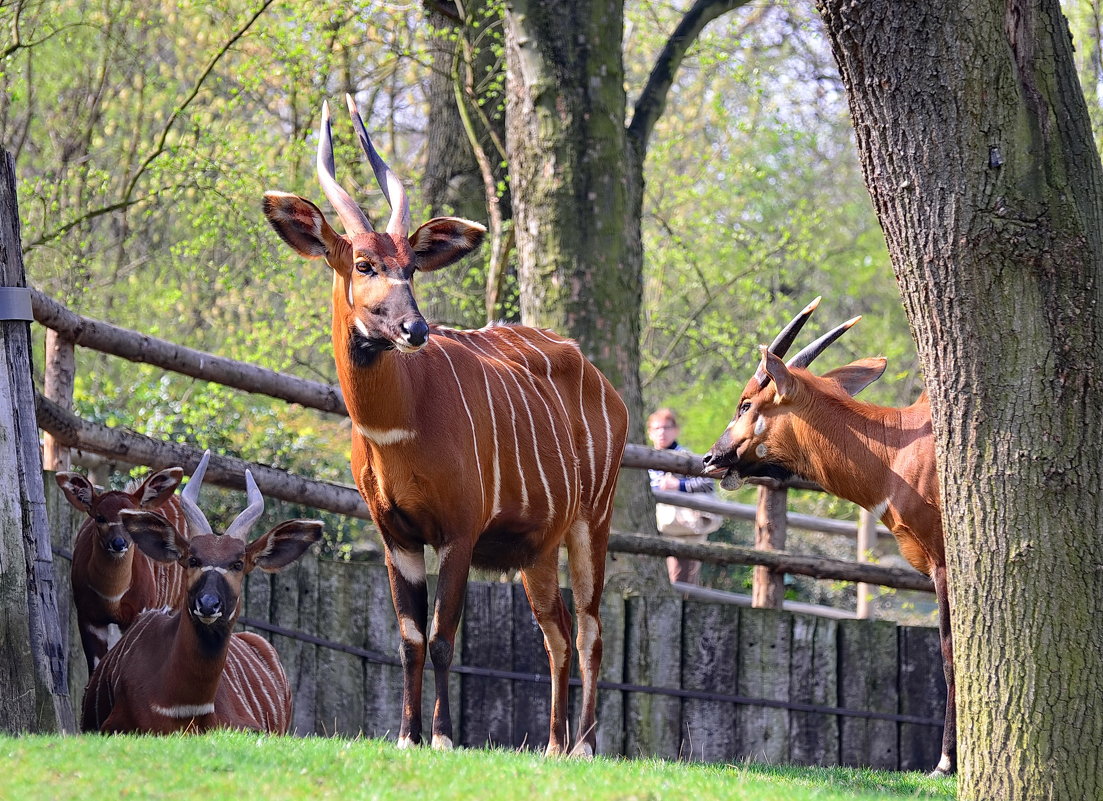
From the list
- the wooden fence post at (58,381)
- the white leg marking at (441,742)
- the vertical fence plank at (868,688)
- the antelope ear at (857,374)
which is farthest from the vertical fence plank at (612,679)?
the wooden fence post at (58,381)

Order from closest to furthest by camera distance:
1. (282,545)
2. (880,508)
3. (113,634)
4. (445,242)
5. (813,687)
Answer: (445,242) < (282,545) < (113,634) < (880,508) < (813,687)

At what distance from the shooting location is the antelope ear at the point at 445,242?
18.5ft

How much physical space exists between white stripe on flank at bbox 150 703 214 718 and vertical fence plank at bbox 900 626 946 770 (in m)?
3.90

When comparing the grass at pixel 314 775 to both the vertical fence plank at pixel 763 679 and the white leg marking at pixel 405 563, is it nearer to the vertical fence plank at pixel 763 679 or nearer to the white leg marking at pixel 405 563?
the white leg marking at pixel 405 563

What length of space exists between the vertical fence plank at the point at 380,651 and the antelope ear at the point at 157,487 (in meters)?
1.22

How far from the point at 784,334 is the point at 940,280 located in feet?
9.79

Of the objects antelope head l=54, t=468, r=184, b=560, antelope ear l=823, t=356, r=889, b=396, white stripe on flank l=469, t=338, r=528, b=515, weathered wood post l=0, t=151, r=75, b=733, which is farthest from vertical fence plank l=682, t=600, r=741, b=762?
weathered wood post l=0, t=151, r=75, b=733

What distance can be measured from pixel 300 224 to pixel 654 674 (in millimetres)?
3493

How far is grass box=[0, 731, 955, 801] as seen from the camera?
3.88 m

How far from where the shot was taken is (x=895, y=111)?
4562mm

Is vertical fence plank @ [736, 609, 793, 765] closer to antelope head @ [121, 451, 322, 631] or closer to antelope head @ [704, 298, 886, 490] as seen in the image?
antelope head @ [704, 298, 886, 490]

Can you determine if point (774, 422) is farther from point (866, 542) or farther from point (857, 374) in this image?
point (866, 542)

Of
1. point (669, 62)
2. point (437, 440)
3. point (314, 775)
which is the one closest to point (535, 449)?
point (437, 440)

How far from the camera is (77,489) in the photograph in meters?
6.32
